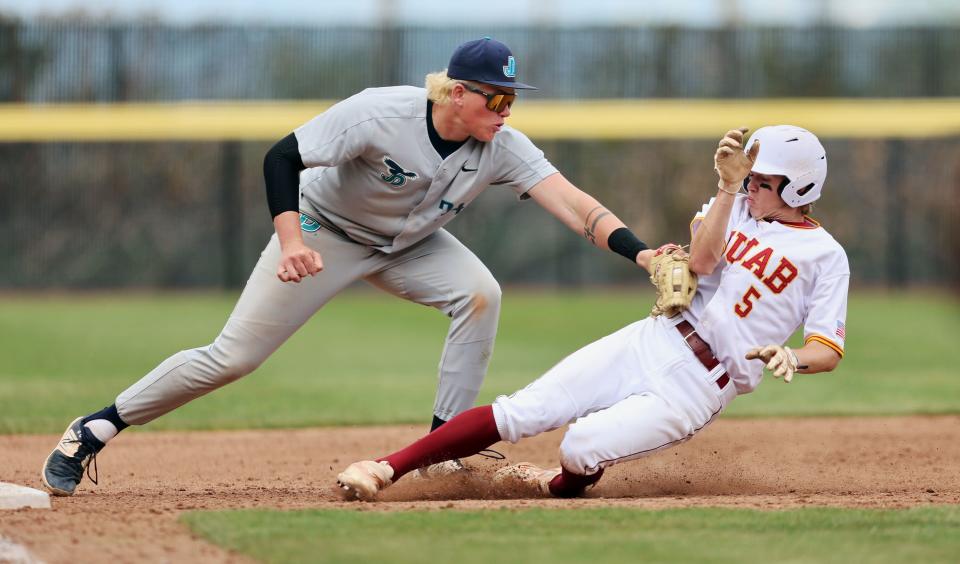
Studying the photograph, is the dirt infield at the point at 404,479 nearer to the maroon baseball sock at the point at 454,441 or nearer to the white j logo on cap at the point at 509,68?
the maroon baseball sock at the point at 454,441

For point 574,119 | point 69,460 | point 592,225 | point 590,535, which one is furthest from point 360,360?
point 574,119

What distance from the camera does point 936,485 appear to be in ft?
18.2

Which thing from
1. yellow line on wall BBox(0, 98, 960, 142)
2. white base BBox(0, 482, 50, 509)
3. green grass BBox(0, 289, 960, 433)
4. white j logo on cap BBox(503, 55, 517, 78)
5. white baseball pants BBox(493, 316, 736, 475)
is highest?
white j logo on cap BBox(503, 55, 517, 78)

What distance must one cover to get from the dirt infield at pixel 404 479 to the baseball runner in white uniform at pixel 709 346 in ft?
0.72

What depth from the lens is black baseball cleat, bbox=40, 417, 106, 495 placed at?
5.04m

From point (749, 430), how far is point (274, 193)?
3.70m

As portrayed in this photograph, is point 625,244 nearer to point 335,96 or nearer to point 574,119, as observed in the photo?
point 574,119

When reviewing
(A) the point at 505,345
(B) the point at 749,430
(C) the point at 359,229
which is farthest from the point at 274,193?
(A) the point at 505,345

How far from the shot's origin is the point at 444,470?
5422 millimetres

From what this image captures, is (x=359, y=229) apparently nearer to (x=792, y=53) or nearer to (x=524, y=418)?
(x=524, y=418)

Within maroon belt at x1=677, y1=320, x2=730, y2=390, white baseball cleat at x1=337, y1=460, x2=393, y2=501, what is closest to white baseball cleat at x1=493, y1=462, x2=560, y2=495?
white baseball cleat at x1=337, y1=460, x2=393, y2=501

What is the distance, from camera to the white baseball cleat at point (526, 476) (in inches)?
203

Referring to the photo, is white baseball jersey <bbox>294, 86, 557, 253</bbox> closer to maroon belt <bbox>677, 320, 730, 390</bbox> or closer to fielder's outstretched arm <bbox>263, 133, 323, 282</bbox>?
fielder's outstretched arm <bbox>263, 133, 323, 282</bbox>

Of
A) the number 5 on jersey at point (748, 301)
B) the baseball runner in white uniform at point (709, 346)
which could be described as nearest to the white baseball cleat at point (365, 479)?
the baseball runner in white uniform at point (709, 346)
